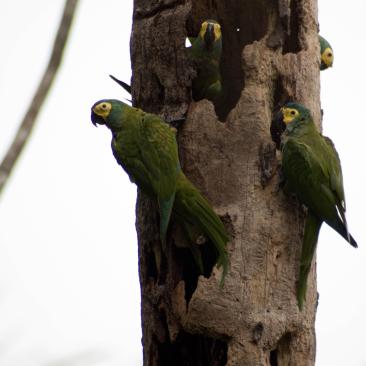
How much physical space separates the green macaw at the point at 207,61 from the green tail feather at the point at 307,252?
807mm

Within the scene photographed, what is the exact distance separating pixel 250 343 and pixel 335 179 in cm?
83

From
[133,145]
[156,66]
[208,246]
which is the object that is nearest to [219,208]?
[208,246]

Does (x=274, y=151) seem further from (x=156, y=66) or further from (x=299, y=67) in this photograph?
(x=156, y=66)

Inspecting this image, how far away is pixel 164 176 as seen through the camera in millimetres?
3693

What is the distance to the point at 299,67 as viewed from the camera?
3.98 metres

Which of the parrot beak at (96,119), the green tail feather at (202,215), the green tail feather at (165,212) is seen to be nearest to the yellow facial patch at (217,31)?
the parrot beak at (96,119)

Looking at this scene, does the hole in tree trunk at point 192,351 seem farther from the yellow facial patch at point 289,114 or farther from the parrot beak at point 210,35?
the parrot beak at point 210,35

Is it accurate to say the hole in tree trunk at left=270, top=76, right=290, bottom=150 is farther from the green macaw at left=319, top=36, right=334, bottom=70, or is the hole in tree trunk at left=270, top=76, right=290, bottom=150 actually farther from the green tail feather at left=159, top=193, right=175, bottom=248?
the green macaw at left=319, top=36, right=334, bottom=70

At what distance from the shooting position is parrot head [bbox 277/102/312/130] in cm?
377

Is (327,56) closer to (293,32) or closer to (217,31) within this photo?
(293,32)

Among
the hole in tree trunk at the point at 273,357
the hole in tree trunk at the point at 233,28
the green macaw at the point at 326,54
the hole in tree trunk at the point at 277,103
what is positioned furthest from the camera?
the green macaw at the point at 326,54

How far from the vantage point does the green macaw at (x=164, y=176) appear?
3658mm

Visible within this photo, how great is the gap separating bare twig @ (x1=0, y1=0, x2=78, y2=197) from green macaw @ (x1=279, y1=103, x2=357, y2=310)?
211cm

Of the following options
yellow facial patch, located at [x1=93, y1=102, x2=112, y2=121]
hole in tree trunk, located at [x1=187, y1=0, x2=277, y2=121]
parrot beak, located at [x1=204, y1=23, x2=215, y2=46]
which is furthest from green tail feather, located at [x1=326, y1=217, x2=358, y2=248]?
yellow facial patch, located at [x1=93, y1=102, x2=112, y2=121]
